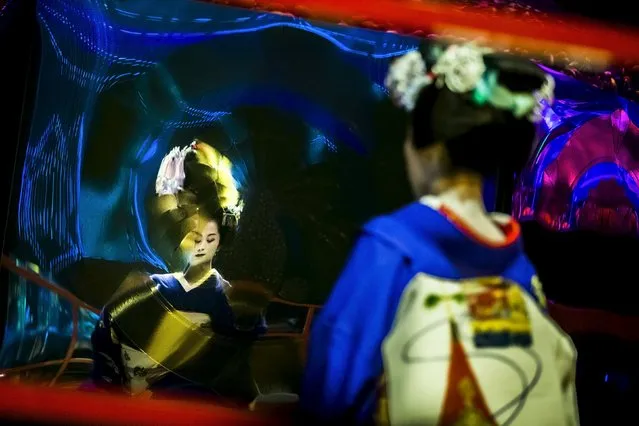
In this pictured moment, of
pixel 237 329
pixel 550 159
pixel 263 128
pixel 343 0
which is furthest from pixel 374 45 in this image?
pixel 237 329

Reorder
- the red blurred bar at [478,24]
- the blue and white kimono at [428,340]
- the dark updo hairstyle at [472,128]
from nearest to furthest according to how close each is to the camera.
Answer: the blue and white kimono at [428,340], the dark updo hairstyle at [472,128], the red blurred bar at [478,24]

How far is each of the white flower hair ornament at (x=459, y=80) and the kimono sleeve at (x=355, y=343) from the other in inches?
17.1

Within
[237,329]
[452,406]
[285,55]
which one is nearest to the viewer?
[452,406]

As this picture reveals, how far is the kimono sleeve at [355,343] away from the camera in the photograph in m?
1.63

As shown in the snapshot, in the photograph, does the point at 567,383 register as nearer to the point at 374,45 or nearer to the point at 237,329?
the point at 237,329

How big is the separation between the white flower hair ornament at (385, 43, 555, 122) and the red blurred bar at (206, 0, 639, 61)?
8cm

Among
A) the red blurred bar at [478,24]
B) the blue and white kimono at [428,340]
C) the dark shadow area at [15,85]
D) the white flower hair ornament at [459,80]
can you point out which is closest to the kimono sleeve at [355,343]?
the blue and white kimono at [428,340]

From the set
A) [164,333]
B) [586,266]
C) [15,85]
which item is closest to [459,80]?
[586,266]

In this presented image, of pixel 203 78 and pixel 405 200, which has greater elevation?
pixel 203 78

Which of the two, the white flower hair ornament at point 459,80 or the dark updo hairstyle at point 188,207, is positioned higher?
the white flower hair ornament at point 459,80

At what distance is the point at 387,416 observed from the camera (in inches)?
64.6

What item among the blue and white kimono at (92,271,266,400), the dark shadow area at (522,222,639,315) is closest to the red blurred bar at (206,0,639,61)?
the dark shadow area at (522,222,639,315)

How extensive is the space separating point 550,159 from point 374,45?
1.90 ft

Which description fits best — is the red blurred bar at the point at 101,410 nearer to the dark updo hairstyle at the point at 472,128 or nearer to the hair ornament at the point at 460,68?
the dark updo hairstyle at the point at 472,128
